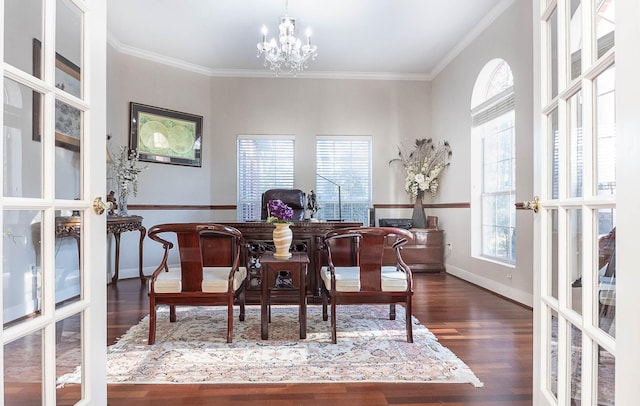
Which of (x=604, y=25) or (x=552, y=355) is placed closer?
(x=604, y=25)

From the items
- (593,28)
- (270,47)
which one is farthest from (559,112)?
(270,47)

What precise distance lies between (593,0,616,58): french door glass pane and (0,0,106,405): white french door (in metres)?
1.34

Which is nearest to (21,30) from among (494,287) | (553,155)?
(553,155)

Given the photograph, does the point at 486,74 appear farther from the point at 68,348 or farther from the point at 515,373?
the point at 68,348

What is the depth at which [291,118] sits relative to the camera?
18.5 feet

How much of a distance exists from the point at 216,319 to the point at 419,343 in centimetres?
158

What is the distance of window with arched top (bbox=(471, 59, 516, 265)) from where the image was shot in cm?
391

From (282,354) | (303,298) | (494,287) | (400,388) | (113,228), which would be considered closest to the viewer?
(400,388)

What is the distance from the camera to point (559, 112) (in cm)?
110

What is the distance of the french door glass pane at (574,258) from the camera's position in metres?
1.00

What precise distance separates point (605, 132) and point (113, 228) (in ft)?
13.1

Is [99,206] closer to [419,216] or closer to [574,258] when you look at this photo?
[574,258]

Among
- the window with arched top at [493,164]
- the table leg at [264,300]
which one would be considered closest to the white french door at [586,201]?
the table leg at [264,300]

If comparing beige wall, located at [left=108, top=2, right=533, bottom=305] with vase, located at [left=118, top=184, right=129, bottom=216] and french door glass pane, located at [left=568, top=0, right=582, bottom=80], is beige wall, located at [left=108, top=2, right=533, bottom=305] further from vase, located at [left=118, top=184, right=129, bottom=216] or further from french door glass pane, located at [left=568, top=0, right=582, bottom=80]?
french door glass pane, located at [left=568, top=0, right=582, bottom=80]
